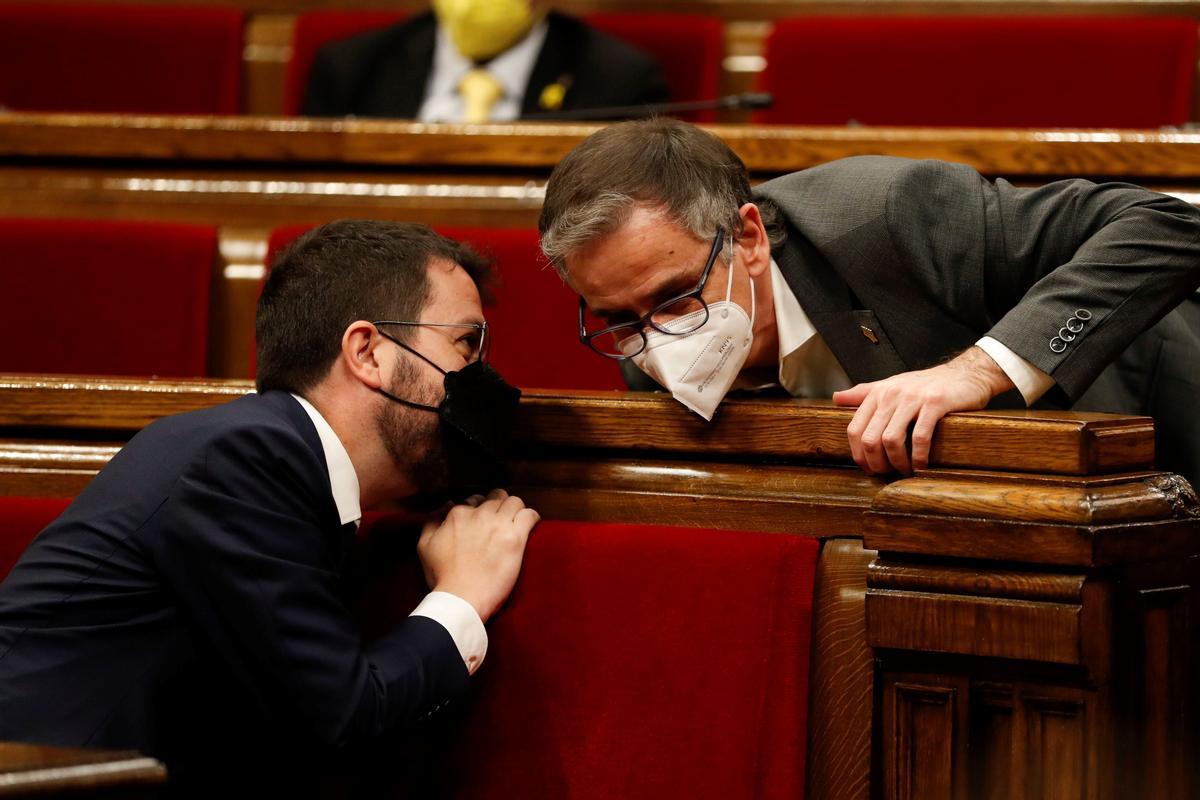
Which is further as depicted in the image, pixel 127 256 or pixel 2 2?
pixel 2 2

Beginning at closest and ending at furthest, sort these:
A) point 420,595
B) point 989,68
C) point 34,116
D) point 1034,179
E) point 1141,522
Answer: point 1141,522, point 420,595, point 1034,179, point 34,116, point 989,68

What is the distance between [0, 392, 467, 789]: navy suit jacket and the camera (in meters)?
0.52

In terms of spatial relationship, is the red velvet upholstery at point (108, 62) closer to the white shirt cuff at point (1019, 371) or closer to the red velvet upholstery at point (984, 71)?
the red velvet upholstery at point (984, 71)

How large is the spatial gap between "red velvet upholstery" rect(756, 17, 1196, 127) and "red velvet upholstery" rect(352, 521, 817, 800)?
A: 905 millimetres

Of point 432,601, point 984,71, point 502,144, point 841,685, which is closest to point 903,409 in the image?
point 841,685

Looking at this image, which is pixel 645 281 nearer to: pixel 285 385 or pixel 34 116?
pixel 285 385

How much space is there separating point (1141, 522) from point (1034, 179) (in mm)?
498

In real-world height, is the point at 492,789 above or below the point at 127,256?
below

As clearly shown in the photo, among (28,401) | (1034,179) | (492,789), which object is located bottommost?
(492,789)

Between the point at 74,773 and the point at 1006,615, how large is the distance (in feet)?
1.05

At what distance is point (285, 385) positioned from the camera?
0.64 meters

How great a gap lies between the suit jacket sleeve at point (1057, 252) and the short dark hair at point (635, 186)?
96 millimetres

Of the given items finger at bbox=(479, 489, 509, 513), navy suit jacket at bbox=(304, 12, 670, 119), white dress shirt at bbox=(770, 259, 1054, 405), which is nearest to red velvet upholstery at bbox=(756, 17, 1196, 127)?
navy suit jacket at bbox=(304, 12, 670, 119)

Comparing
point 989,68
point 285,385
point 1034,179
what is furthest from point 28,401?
point 989,68
